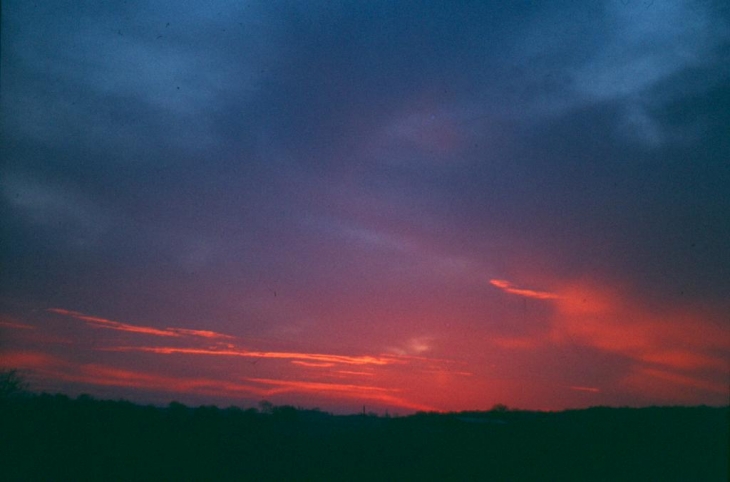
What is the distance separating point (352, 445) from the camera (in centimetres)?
2380

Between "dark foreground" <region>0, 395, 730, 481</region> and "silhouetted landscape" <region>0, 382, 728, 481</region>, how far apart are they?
0.14 ft

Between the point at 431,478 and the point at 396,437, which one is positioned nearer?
the point at 431,478

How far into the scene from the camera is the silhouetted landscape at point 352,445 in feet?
68.1

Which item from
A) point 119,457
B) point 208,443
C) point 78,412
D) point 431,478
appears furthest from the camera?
point 78,412

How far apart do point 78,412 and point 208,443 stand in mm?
7421

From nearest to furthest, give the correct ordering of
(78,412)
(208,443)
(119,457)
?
(119,457) → (208,443) → (78,412)

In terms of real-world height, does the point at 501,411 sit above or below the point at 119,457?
above

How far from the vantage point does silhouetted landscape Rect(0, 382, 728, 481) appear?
20.8 metres

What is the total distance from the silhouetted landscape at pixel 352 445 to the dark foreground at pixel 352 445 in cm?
4

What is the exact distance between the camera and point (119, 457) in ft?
72.4

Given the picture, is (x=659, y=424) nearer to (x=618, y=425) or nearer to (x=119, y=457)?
(x=618, y=425)

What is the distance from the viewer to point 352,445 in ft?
78.1

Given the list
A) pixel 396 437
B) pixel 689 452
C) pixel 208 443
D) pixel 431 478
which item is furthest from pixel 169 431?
pixel 689 452

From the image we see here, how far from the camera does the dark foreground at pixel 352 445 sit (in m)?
20.7
